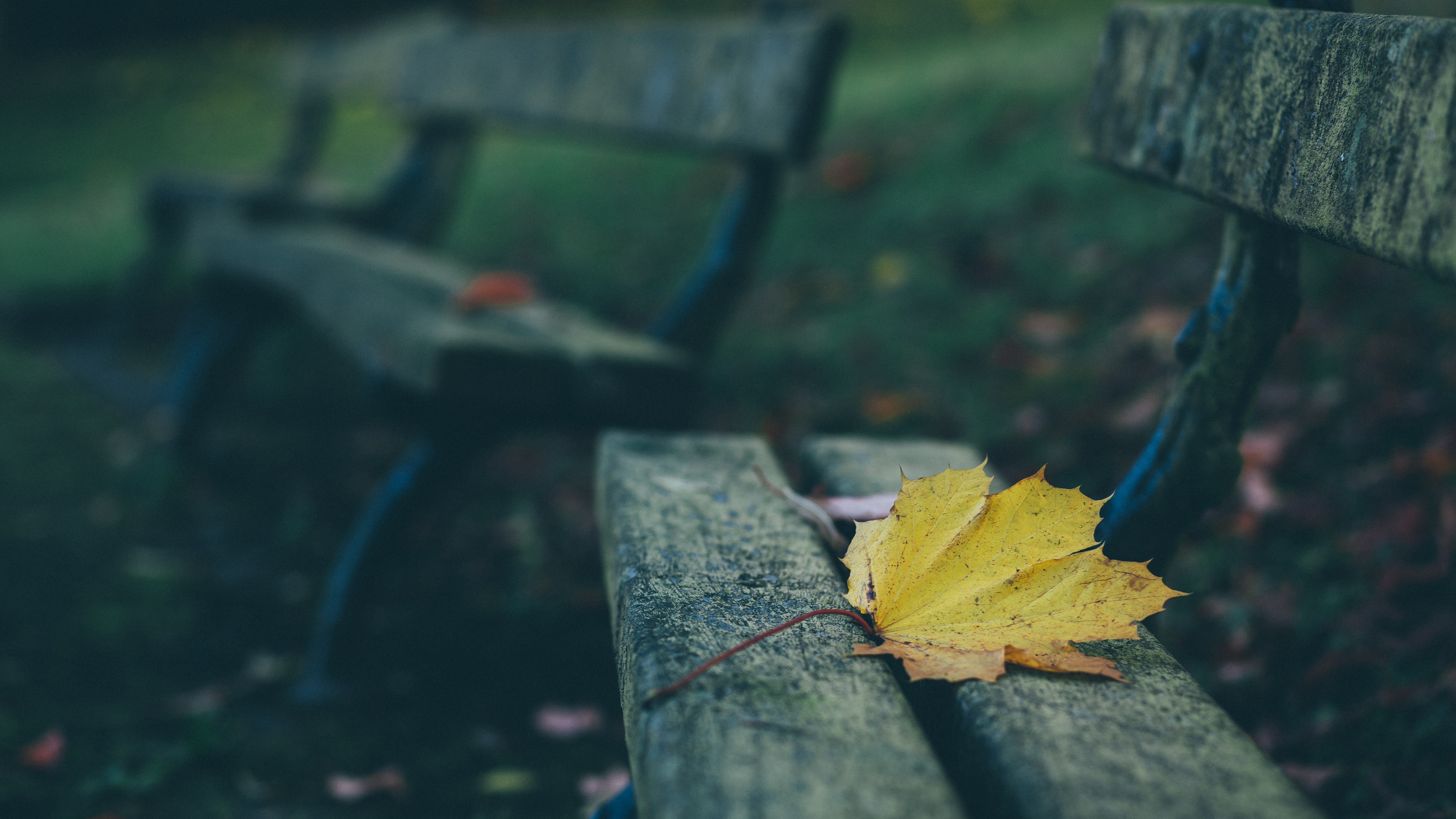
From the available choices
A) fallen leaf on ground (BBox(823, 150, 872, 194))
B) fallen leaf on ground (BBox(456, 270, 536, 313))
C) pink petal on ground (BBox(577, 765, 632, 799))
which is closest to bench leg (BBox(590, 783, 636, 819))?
pink petal on ground (BBox(577, 765, 632, 799))

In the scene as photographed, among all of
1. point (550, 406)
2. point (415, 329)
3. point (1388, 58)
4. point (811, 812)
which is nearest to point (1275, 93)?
point (1388, 58)

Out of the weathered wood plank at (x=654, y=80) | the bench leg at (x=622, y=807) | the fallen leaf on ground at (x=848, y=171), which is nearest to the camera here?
the bench leg at (x=622, y=807)

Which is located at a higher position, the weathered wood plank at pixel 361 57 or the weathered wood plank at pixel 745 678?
the weathered wood plank at pixel 361 57

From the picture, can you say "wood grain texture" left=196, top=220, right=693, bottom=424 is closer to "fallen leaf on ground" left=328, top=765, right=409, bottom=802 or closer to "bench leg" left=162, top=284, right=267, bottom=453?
"fallen leaf on ground" left=328, top=765, right=409, bottom=802

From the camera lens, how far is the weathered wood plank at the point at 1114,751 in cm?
61

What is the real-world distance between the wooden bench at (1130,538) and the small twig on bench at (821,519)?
0.02 metres

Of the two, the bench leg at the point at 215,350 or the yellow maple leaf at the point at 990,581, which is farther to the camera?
the bench leg at the point at 215,350

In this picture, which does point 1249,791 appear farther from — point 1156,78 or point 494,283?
point 494,283

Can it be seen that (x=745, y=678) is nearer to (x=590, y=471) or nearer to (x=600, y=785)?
(x=600, y=785)

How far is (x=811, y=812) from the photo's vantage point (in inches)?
23.4

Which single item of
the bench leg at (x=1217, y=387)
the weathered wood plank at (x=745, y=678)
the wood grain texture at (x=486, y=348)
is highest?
the bench leg at (x=1217, y=387)

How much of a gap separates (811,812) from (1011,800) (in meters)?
0.14

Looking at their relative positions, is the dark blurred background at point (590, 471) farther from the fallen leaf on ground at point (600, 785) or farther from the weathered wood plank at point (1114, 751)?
the weathered wood plank at point (1114, 751)

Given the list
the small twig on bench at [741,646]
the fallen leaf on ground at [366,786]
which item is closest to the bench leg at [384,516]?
the fallen leaf on ground at [366,786]
